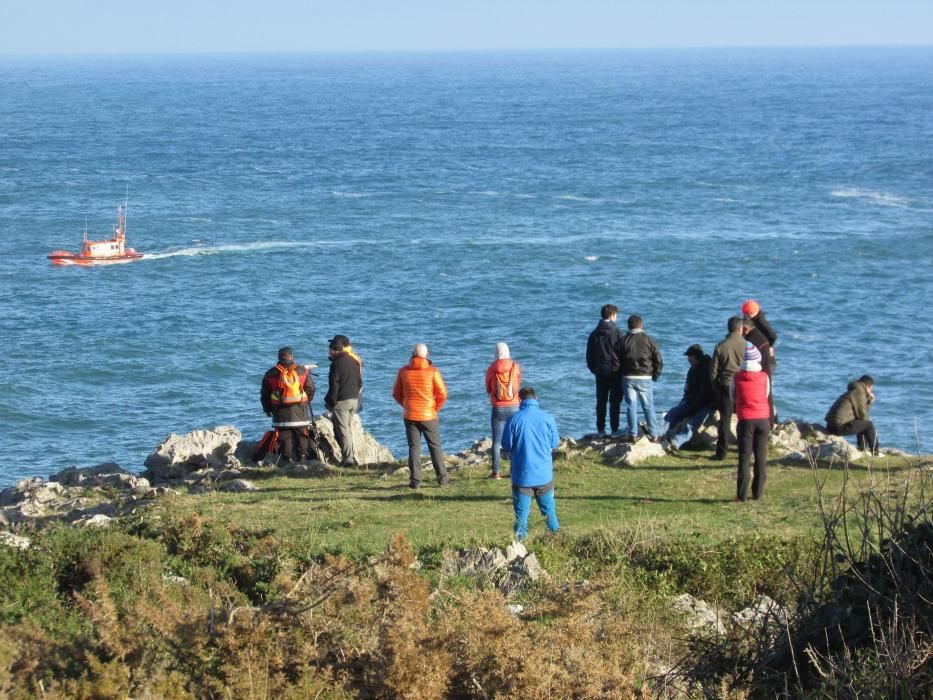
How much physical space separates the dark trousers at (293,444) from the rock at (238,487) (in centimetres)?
122

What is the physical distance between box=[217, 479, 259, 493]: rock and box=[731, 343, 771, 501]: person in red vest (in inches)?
238

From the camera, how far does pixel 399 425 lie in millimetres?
33438

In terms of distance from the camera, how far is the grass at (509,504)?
12.5m

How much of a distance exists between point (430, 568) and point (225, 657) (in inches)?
157

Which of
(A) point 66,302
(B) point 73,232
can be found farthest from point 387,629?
(B) point 73,232

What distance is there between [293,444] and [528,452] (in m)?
6.01

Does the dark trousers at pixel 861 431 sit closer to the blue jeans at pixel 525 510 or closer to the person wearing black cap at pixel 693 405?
the person wearing black cap at pixel 693 405

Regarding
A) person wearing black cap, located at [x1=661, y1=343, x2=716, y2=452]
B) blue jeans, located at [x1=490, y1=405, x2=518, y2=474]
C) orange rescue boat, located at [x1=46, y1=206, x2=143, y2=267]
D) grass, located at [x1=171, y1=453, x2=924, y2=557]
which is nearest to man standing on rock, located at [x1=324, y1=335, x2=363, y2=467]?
grass, located at [x1=171, y1=453, x2=924, y2=557]

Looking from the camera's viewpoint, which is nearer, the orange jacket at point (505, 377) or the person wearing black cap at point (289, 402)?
the orange jacket at point (505, 377)

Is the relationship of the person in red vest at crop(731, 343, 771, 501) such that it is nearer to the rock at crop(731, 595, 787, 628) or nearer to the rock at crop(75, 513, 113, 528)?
the rock at crop(731, 595, 787, 628)

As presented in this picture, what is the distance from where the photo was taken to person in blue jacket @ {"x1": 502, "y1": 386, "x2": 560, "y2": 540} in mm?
11969

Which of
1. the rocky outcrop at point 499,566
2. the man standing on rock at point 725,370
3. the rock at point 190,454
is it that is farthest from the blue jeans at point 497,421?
the rock at point 190,454

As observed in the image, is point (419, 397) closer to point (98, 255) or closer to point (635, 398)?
point (635, 398)

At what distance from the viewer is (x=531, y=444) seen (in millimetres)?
11977
